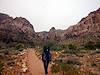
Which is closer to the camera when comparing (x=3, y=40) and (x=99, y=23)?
(x=3, y=40)

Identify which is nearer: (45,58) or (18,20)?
(45,58)

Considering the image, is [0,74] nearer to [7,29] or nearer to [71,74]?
[71,74]

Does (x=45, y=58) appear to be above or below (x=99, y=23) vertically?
below

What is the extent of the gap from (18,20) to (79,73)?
94.7m

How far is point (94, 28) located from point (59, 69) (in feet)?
200

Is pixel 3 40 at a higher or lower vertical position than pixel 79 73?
higher

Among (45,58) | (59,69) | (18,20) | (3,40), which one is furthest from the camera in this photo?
(18,20)

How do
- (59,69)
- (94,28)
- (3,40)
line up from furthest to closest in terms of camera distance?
(94,28) → (3,40) → (59,69)

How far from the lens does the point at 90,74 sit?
13.6 meters

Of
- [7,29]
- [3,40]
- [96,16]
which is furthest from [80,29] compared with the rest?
[3,40]

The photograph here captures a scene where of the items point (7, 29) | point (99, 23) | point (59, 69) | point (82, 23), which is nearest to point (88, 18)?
point (82, 23)

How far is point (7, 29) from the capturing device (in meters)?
77.4

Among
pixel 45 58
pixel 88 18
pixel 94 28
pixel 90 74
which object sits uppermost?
pixel 88 18

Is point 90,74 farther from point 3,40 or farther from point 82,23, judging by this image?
point 82,23
